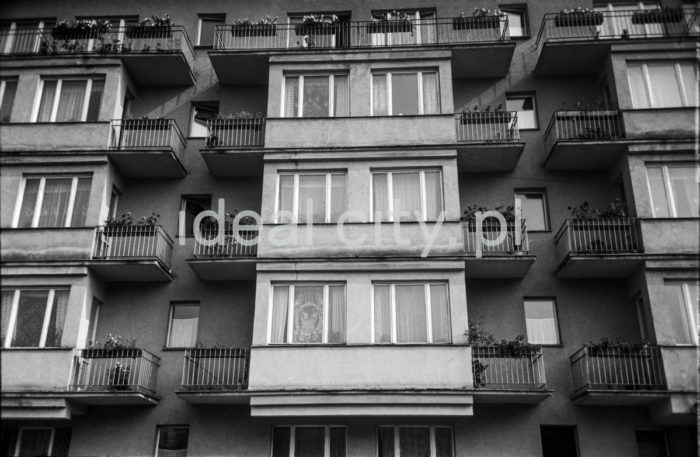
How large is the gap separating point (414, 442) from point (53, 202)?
13.4 metres

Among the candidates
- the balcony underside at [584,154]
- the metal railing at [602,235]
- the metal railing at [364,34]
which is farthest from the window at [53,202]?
the metal railing at [602,235]

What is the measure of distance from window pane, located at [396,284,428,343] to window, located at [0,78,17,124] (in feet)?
47.1

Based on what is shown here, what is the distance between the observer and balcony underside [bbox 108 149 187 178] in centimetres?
2198

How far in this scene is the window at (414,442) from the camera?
1944 centimetres

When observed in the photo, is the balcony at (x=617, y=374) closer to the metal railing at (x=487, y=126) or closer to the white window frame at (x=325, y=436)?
the white window frame at (x=325, y=436)

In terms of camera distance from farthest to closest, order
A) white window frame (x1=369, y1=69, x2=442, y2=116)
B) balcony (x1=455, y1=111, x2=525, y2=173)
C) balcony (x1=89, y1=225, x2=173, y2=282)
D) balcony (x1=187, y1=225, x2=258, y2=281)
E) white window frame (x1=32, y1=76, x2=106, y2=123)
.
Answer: white window frame (x1=32, y1=76, x2=106, y2=123)
white window frame (x1=369, y1=69, x2=442, y2=116)
balcony (x1=455, y1=111, x2=525, y2=173)
balcony (x1=89, y1=225, x2=173, y2=282)
balcony (x1=187, y1=225, x2=258, y2=281)

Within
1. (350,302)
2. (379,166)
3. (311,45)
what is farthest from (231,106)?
(350,302)

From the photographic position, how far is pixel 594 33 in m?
23.2

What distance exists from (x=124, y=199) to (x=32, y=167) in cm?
297

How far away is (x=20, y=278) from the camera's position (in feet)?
67.8

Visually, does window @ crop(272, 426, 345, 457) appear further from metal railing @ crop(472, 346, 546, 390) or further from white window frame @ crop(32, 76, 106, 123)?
white window frame @ crop(32, 76, 106, 123)

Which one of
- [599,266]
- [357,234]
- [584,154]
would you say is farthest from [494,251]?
[584,154]

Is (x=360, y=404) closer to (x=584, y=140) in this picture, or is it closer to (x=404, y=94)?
(x=404, y=94)

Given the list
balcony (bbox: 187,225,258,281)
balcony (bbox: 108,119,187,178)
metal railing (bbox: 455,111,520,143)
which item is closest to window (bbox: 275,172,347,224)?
balcony (bbox: 187,225,258,281)
